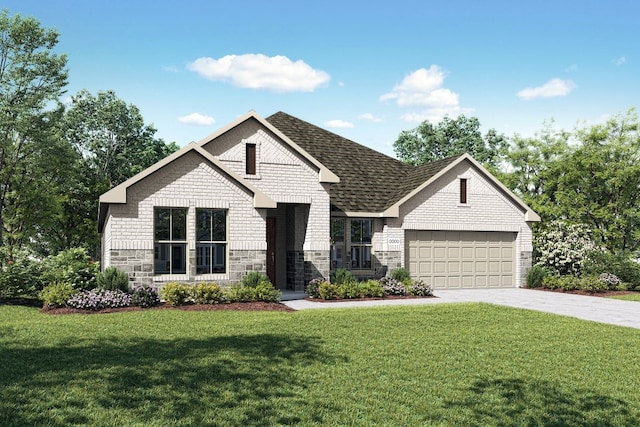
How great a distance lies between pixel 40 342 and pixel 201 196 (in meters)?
7.96

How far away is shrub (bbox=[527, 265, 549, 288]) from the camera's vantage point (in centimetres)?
2509

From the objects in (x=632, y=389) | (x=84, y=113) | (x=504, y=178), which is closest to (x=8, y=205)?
(x=84, y=113)

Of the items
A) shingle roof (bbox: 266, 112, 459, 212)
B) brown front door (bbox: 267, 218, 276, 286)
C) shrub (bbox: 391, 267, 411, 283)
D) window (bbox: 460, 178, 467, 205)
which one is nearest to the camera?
shrub (bbox: 391, 267, 411, 283)

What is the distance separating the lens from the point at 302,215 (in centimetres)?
2172

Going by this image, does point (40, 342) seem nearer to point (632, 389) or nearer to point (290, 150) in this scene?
point (632, 389)

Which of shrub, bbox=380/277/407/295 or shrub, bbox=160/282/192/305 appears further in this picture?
shrub, bbox=380/277/407/295

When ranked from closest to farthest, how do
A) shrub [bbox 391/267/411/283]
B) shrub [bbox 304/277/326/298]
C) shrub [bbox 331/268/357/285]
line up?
shrub [bbox 304/277/326/298] < shrub [bbox 331/268/357/285] < shrub [bbox 391/267/411/283]

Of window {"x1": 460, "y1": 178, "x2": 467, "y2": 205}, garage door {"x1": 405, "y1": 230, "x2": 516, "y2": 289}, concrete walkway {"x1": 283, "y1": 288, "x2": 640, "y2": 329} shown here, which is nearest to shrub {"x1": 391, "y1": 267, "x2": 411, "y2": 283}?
concrete walkway {"x1": 283, "y1": 288, "x2": 640, "y2": 329}

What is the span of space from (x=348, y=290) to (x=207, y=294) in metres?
5.01

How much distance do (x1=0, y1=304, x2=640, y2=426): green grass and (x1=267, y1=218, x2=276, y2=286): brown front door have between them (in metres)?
8.07

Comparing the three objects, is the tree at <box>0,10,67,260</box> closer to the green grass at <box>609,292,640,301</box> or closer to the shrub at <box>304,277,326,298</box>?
the shrub at <box>304,277,326,298</box>

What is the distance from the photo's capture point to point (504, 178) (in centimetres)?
3469

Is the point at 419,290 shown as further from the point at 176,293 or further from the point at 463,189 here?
the point at 176,293

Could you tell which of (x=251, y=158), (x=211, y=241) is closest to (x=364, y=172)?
(x=251, y=158)
